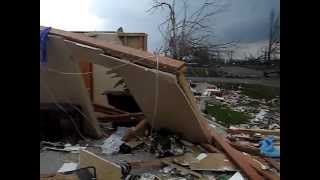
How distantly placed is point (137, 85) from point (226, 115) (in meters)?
4.54

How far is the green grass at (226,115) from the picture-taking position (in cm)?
845

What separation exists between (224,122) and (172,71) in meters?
3.81

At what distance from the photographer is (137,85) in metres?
5.00

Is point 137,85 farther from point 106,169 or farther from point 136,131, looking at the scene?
point 106,169

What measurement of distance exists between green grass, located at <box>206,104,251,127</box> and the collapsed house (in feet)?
9.94

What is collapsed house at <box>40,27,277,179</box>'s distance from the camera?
4.78 meters

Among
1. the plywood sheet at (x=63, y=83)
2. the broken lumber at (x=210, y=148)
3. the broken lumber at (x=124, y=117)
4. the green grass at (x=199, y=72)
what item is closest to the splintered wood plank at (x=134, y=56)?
the plywood sheet at (x=63, y=83)

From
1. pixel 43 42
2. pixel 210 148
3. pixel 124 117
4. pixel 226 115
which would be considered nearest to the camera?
pixel 43 42

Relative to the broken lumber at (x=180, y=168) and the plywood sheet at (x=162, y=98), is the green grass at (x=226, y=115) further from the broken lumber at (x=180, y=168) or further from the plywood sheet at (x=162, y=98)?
the broken lumber at (x=180, y=168)

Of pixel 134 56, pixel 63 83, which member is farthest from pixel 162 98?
pixel 63 83
